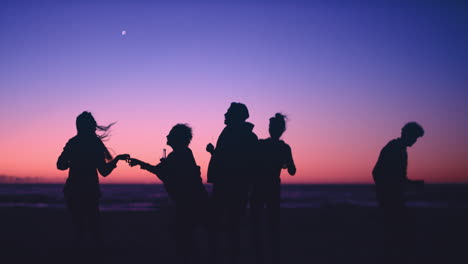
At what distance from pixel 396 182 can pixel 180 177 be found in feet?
11.3

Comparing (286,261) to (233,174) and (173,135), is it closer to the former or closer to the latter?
(233,174)

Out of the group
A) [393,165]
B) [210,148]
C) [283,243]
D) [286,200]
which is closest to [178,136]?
[210,148]

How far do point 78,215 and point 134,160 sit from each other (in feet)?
4.58

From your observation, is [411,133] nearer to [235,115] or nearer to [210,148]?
[235,115]

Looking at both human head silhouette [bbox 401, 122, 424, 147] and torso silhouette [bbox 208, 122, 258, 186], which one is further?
human head silhouette [bbox 401, 122, 424, 147]

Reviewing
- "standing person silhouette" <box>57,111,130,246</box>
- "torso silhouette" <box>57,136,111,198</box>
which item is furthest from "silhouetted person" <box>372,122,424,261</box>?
"torso silhouette" <box>57,136,111,198</box>

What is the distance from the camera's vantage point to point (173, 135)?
15.7 feet

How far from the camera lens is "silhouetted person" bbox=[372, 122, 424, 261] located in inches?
219

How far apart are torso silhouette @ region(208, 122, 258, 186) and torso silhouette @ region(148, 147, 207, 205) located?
0.96 feet

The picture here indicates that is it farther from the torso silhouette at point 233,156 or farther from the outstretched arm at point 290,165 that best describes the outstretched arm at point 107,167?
the outstretched arm at point 290,165

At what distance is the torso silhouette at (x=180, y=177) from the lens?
4.71 metres

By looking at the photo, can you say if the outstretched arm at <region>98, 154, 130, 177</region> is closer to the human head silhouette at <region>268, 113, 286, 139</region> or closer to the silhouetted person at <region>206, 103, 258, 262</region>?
the silhouetted person at <region>206, 103, 258, 262</region>

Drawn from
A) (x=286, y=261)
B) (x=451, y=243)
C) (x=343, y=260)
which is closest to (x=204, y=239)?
(x=286, y=261)

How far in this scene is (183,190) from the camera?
4.71 meters
